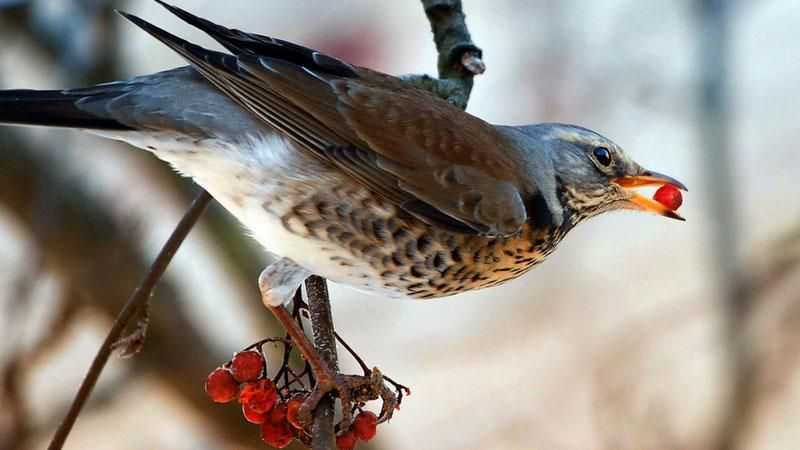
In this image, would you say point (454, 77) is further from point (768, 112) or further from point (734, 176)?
point (768, 112)

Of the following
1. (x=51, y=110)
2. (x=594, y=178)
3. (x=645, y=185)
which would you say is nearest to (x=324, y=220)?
(x=51, y=110)

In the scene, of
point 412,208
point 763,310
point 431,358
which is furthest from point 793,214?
point 412,208

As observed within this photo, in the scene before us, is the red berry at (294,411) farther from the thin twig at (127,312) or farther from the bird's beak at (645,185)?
the bird's beak at (645,185)

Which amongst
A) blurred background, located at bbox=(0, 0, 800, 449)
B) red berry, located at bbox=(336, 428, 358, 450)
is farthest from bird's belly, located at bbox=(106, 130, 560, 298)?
blurred background, located at bbox=(0, 0, 800, 449)

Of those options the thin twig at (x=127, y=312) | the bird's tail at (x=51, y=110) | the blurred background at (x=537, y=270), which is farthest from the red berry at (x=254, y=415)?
the blurred background at (x=537, y=270)

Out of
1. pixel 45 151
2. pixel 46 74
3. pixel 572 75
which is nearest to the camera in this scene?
pixel 45 151

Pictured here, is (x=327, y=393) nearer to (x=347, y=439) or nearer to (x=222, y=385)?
(x=347, y=439)
